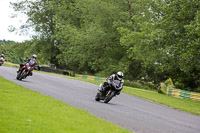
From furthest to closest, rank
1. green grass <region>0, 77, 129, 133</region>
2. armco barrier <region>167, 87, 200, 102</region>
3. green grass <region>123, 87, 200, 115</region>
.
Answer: armco barrier <region>167, 87, 200, 102</region>, green grass <region>123, 87, 200, 115</region>, green grass <region>0, 77, 129, 133</region>

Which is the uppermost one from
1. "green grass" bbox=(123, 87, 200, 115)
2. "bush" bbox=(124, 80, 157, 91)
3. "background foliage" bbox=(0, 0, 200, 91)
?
"background foliage" bbox=(0, 0, 200, 91)

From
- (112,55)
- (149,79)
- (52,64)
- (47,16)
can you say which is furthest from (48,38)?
(149,79)

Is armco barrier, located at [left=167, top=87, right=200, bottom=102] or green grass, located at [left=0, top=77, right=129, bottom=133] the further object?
armco barrier, located at [left=167, top=87, right=200, bottom=102]

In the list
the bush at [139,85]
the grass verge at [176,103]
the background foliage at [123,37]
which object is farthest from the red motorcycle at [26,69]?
the bush at [139,85]

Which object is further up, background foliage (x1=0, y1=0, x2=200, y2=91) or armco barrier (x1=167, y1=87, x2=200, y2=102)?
background foliage (x1=0, y1=0, x2=200, y2=91)

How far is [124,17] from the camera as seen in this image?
50.3m

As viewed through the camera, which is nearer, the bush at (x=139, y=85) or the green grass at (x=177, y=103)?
the green grass at (x=177, y=103)

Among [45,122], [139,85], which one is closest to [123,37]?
[139,85]

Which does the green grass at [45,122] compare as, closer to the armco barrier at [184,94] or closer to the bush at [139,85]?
→ the armco barrier at [184,94]

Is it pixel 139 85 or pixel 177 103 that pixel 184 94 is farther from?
pixel 139 85

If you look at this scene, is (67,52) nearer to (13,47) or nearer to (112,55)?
(112,55)

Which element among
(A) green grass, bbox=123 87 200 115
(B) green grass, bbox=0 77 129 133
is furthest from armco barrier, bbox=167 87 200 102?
(B) green grass, bbox=0 77 129 133

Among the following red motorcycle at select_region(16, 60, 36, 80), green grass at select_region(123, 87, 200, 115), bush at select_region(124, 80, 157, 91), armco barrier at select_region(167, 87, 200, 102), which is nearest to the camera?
green grass at select_region(123, 87, 200, 115)

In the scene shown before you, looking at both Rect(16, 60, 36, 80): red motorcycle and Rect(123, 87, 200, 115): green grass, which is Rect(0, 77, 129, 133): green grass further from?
Rect(16, 60, 36, 80): red motorcycle
